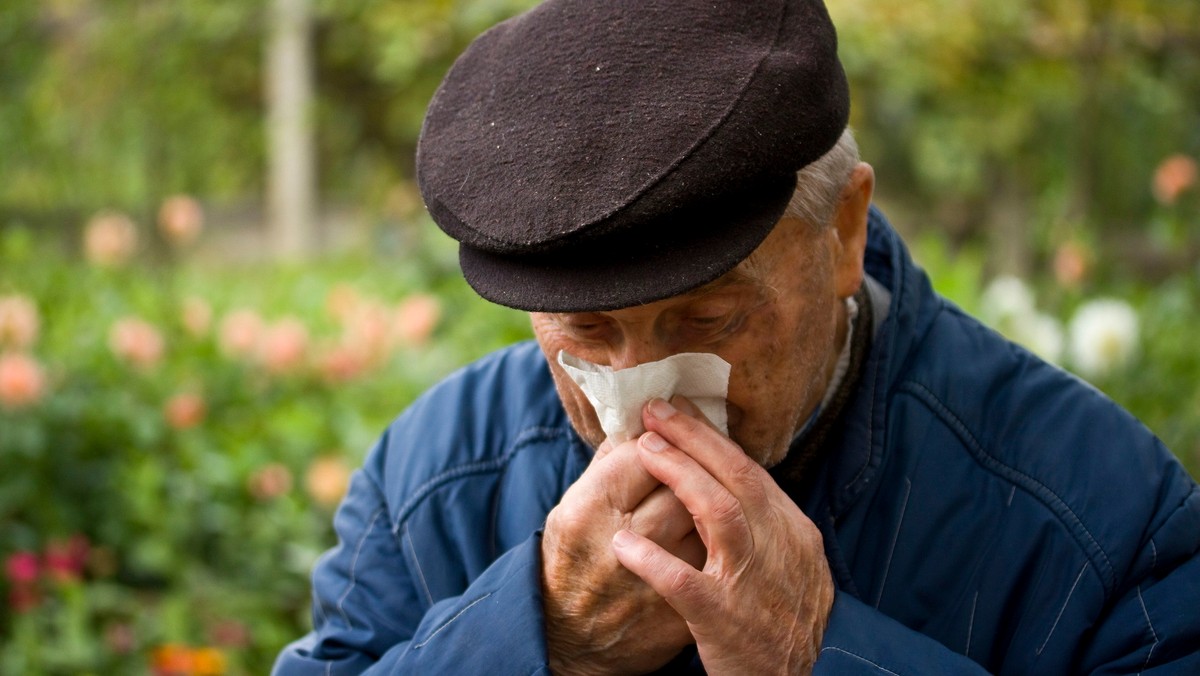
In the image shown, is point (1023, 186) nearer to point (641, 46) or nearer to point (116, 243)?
point (116, 243)

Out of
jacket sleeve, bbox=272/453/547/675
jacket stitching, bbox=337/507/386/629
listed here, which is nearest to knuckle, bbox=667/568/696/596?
jacket sleeve, bbox=272/453/547/675

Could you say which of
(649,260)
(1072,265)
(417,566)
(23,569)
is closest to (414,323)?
(23,569)

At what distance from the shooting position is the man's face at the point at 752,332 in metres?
1.61

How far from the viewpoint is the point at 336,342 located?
16.2 feet

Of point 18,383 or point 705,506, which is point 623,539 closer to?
point 705,506

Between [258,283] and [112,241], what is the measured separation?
7.84ft

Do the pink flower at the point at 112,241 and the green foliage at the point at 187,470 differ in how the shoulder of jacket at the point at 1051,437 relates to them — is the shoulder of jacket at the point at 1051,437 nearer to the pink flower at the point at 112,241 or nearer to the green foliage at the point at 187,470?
the green foliage at the point at 187,470

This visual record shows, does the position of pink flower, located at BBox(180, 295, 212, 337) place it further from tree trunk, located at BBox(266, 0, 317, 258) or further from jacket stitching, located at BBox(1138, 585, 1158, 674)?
jacket stitching, located at BBox(1138, 585, 1158, 674)

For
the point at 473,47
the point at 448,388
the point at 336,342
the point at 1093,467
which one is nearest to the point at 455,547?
the point at 448,388

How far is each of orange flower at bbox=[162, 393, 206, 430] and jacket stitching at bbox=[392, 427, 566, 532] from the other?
2.50 meters

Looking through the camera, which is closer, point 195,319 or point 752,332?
point 752,332

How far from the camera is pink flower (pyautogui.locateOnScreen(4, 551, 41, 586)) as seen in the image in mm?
3725

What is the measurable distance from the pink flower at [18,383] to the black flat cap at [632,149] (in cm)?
307

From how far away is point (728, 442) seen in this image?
5.41 feet
